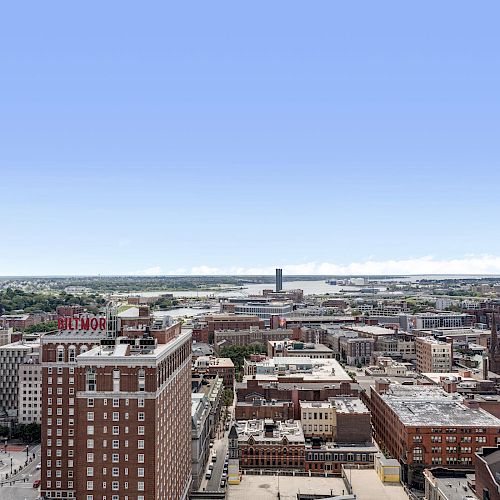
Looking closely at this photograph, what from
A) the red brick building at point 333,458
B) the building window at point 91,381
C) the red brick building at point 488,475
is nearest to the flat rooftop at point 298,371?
the red brick building at point 333,458

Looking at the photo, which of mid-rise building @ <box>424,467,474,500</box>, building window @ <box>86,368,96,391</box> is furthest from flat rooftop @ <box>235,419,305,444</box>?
building window @ <box>86,368,96,391</box>

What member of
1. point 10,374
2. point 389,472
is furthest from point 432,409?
point 10,374

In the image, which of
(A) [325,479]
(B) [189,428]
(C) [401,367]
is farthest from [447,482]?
(C) [401,367]

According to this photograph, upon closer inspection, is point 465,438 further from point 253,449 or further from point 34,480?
point 34,480

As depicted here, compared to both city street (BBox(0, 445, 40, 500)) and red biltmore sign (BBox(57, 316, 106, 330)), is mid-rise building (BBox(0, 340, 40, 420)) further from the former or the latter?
red biltmore sign (BBox(57, 316, 106, 330))

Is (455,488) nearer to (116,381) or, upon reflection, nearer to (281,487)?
(281,487)

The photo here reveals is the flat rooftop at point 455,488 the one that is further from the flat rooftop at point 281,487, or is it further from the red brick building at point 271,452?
the red brick building at point 271,452
